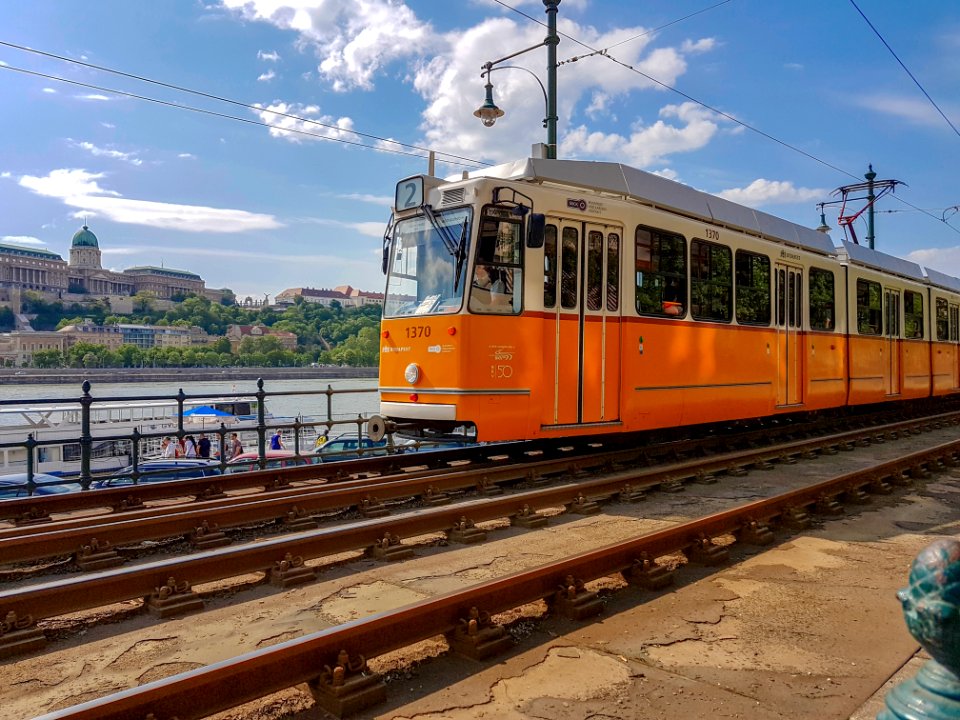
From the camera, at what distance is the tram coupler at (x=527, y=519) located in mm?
6523

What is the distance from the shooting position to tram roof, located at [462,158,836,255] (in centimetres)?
902

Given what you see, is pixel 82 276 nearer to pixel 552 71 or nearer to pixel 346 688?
pixel 552 71

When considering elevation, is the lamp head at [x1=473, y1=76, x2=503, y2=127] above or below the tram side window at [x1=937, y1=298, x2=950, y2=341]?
above

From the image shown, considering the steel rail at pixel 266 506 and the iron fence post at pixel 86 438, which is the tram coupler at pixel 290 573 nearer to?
the steel rail at pixel 266 506

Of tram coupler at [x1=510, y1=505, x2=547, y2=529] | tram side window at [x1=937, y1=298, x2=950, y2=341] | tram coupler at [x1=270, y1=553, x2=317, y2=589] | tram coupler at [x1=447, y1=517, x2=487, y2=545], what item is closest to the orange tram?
tram coupler at [x1=510, y1=505, x2=547, y2=529]

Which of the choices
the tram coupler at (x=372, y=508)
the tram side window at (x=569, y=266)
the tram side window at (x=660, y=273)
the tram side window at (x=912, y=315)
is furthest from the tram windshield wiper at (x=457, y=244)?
the tram side window at (x=912, y=315)

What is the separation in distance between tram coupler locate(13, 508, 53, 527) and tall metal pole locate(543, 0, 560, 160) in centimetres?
934

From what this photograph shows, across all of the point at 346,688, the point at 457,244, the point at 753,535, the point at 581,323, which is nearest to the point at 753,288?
the point at 581,323

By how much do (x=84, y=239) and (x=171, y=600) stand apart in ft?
538

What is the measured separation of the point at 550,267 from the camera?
8.66 metres

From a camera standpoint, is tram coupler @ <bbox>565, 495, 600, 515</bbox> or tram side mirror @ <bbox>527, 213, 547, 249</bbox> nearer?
tram coupler @ <bbox>565, 495, 600, 515</bbox>

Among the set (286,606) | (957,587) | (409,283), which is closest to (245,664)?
(286,606)

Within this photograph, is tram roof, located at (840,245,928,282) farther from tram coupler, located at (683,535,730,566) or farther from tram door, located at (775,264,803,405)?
tram coupler, located at (683,535,730,566)

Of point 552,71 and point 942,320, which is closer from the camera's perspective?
point 552,71
